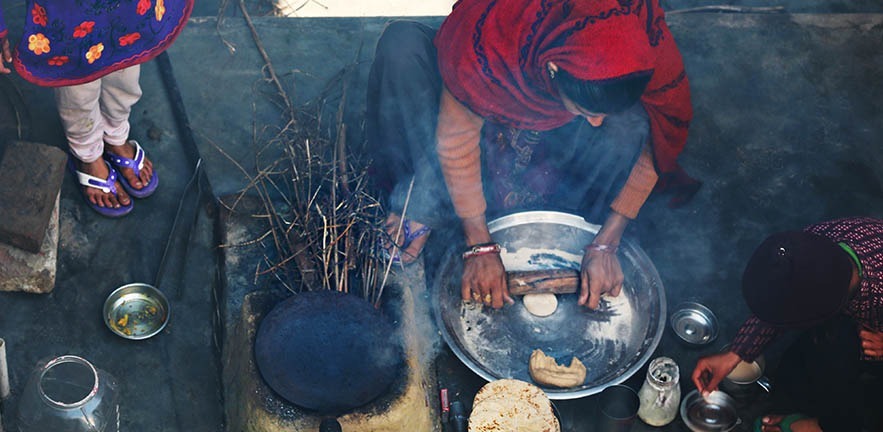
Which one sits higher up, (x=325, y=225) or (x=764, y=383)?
(x=325, y=225)

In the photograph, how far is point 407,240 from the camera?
419cm

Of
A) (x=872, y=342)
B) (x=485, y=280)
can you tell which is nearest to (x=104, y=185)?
(x=485, y=280)

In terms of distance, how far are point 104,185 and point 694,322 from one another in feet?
10.1

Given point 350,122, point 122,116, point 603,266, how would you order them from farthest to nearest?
point 350,122 < point 122,116 < point 603,266

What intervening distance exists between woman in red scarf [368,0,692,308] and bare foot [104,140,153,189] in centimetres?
126

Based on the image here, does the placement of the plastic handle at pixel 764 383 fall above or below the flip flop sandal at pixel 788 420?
below

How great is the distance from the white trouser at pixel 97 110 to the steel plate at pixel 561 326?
174cm

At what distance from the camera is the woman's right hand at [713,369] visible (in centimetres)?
377

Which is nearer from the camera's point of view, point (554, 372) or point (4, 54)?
point (4, 54)

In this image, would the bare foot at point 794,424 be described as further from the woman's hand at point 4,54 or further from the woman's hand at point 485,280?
the woman's hand at point 4,54

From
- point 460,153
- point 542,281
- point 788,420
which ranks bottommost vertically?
point 788,420

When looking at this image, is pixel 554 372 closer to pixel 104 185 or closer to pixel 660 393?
pixel 660 393

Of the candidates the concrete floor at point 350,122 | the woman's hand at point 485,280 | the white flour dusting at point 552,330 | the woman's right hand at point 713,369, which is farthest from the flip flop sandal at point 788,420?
the woman's hand at point 485,280

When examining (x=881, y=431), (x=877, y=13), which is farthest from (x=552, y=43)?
(x=877, y=13)
